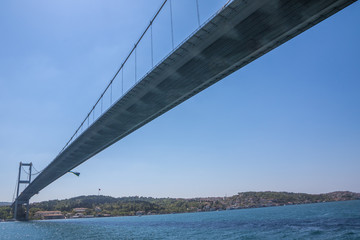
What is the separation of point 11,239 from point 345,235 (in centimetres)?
3915

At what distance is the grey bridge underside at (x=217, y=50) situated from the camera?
1842 cm

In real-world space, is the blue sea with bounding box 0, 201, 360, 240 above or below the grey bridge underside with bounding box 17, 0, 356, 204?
below

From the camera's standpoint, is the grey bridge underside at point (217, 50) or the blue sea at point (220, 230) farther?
the blue sea at point (220, 230)

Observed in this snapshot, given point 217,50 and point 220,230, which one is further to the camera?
point 220,230

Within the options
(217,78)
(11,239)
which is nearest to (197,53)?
(217,78)

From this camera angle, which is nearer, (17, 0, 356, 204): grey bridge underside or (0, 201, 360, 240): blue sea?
(17, 0, 356, 204): grey bridge underside

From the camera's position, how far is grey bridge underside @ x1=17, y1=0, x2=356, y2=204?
18422 millimetres

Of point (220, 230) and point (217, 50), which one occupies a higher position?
point (217, 50)

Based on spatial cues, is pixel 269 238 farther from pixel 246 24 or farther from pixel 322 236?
pixel 246 24

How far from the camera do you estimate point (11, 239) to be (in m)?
33.3

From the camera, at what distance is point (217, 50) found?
23125 mm

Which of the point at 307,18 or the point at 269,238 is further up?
the point at 307,18

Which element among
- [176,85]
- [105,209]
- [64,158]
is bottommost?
[105,209]

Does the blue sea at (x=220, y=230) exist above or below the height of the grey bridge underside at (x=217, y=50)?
below
